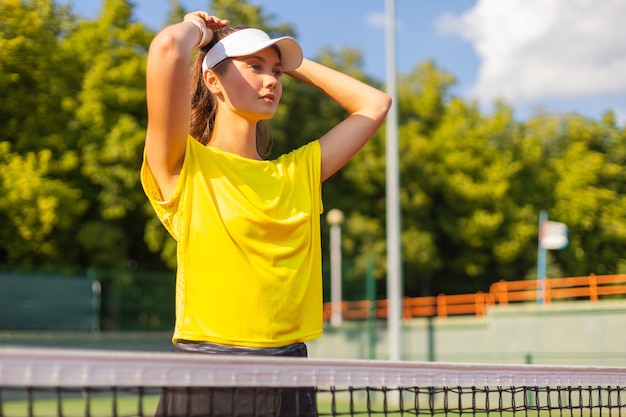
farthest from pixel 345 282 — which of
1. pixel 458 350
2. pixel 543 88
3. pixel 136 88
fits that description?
pixel 543 88

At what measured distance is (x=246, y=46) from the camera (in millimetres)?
2600

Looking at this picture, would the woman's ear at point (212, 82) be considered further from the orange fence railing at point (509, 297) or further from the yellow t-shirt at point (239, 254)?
the orange fence railing at point (509, 297)

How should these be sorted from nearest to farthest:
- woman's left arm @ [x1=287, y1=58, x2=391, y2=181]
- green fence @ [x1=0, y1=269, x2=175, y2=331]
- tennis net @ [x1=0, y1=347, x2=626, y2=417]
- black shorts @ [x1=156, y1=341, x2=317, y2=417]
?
tennis net @ [x1=0, y1=347, x2=626, y2=417], black shorts @ [x1=156, y1=341, x2=317, y2=417], woman's left arm @ [x1=287, y1=58, x2=391, y2=181], green fence @ [x1=0, y1=269, x2=175, y2=331]

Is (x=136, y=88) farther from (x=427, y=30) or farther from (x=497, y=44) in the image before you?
(x=497, y=44)

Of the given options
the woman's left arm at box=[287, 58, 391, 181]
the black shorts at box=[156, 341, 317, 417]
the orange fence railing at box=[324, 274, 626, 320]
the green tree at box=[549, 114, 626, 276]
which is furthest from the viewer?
the green tree at box=[549, 114, 626, 276]

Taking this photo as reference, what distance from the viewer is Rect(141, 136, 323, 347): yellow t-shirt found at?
7.60 feet

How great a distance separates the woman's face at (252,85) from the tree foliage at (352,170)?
9966 millimetres

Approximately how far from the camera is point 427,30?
34.4 metres

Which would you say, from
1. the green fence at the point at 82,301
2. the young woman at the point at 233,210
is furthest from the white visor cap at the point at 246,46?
the green fence at the point at 82,301

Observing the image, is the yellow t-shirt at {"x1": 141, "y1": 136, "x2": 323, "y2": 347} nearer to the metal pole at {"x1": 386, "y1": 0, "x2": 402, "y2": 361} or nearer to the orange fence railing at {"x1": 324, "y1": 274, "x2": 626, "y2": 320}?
the metal pole at {"x1": 386, "y1": 0, "x2": 402, "y2": 361}

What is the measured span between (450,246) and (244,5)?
1197 centimetres

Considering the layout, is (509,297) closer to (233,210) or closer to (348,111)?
(348,111)

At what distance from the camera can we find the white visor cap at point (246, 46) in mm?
2592

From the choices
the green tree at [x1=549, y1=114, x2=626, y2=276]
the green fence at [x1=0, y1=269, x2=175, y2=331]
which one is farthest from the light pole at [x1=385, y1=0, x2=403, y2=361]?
the green tree at [x1=549, y1=114, x2=626, y2=276]
